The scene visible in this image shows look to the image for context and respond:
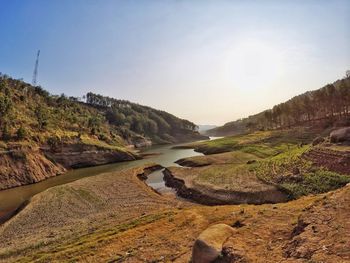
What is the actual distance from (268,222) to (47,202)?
34.1m

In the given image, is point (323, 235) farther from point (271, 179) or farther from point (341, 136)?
point (341, 136)

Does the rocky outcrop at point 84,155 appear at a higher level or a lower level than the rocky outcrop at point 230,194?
higher

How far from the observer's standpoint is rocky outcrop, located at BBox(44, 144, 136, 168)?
86.6 meters

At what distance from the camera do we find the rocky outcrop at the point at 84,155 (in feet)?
284

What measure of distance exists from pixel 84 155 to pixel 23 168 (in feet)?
86.0

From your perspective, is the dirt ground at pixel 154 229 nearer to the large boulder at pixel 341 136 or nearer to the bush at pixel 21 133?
the large boulder at pixel 341 136

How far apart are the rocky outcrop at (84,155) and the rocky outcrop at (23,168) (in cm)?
693

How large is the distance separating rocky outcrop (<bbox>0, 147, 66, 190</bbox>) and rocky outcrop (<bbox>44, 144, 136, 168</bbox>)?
22.7 feet

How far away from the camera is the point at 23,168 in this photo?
68250 mm

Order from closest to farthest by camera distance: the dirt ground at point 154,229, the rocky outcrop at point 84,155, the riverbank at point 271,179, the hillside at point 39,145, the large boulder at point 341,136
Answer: the dirt ground at point 154,229, the riverbank at point 271,179, the large boulder at point 341,136, the hillside at point 39,145, the rocky outcrop at point 84,155

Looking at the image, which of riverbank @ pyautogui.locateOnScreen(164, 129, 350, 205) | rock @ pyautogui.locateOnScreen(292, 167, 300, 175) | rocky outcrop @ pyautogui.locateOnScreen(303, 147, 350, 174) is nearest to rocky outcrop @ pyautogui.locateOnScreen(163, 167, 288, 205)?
riverbank @ pyautogui.locateOnScreen(164, 129, 350, 205)

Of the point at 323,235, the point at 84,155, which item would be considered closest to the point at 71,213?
the point at 323,235

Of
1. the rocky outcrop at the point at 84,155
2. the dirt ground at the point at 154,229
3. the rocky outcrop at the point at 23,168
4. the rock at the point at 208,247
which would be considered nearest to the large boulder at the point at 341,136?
the dirt ground at the point at 154,229

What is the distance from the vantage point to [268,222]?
71.9ft
